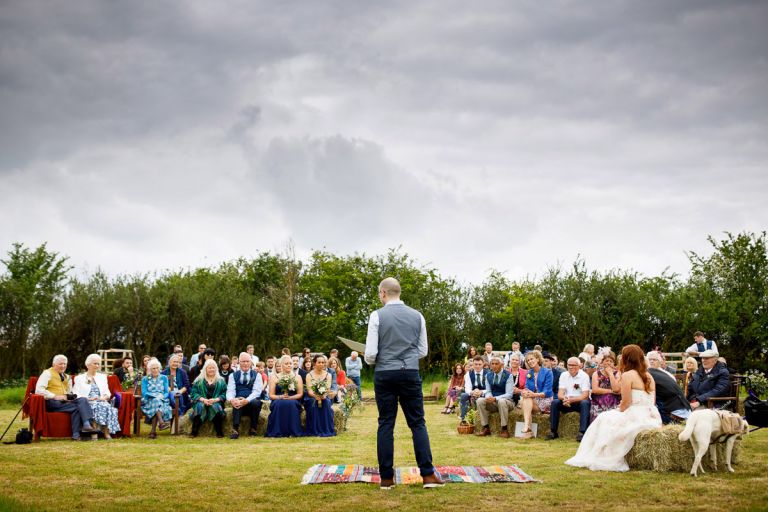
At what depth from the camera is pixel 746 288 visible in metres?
27.2

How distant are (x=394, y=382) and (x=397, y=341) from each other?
1.19ft

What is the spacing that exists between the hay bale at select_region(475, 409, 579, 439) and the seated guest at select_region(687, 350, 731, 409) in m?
1.72

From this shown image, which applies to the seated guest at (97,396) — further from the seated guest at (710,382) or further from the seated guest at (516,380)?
the seated guest at (710,382)

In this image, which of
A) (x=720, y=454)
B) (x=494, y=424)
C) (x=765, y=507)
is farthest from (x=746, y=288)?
(x=765, y=507)

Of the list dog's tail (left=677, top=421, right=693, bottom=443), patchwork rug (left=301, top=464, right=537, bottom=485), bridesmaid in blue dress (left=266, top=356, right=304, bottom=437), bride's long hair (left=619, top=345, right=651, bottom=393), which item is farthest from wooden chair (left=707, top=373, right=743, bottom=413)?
bridesmaid in blue dress (left=266, top=356, right=304, bottom=437)

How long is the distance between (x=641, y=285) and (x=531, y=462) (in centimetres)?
2117

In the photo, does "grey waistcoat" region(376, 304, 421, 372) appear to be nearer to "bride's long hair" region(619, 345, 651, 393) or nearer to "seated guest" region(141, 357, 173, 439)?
"bride's long hair" region(619, 345, 651, 393)

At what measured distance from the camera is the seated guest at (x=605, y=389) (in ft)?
36.6

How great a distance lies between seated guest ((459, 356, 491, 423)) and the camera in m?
13.5

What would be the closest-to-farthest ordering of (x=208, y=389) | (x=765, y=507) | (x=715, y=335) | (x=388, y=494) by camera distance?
(x=765, y=507) < (x=388, y=494) < (x=208, y=389) < (x=715, y=335)

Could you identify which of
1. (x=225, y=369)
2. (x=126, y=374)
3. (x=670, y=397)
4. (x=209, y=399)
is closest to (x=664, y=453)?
(x=670, y=397)

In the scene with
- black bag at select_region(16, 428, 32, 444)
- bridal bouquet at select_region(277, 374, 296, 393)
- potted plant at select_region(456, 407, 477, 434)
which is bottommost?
potted plant at select_region(456, 407, 477, 434)

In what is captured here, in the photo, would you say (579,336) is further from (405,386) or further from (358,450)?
(405,386)

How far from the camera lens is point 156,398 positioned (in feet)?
41.2
